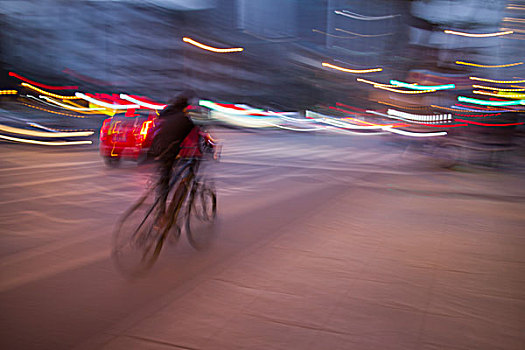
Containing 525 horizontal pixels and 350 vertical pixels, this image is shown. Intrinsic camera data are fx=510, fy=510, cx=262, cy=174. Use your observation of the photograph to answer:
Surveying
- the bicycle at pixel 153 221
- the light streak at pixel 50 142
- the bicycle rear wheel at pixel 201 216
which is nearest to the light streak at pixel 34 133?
the light streak at pixel 50 142

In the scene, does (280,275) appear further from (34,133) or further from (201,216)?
(34,133)

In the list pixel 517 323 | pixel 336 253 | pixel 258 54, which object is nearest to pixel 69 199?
pixel 336 253

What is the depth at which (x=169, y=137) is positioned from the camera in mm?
4984

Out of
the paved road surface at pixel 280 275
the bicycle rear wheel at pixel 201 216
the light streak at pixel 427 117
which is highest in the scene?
the light streak at pixel 427 117

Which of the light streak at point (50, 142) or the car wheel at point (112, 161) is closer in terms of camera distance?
the car wheel at point (112, 161)

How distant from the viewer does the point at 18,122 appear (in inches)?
860

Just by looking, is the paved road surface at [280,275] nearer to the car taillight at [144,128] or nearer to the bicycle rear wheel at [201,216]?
the bicycle rear wheel at [201,216]

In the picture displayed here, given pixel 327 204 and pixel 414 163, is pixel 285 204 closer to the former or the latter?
pixel 327 204

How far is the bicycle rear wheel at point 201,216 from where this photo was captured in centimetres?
588

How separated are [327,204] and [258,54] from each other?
5473 cm

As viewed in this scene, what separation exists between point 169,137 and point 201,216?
155 cm

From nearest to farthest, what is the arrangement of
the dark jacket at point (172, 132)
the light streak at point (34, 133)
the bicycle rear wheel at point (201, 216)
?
the dark jacket at point (172, 132)
the bicycle rear wheel at point (201, 216)
the light streak at point (34, 133)

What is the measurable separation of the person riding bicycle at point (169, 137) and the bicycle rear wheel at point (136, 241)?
0.63 feet

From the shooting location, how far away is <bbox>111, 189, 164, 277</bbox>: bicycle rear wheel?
5.00 meters
